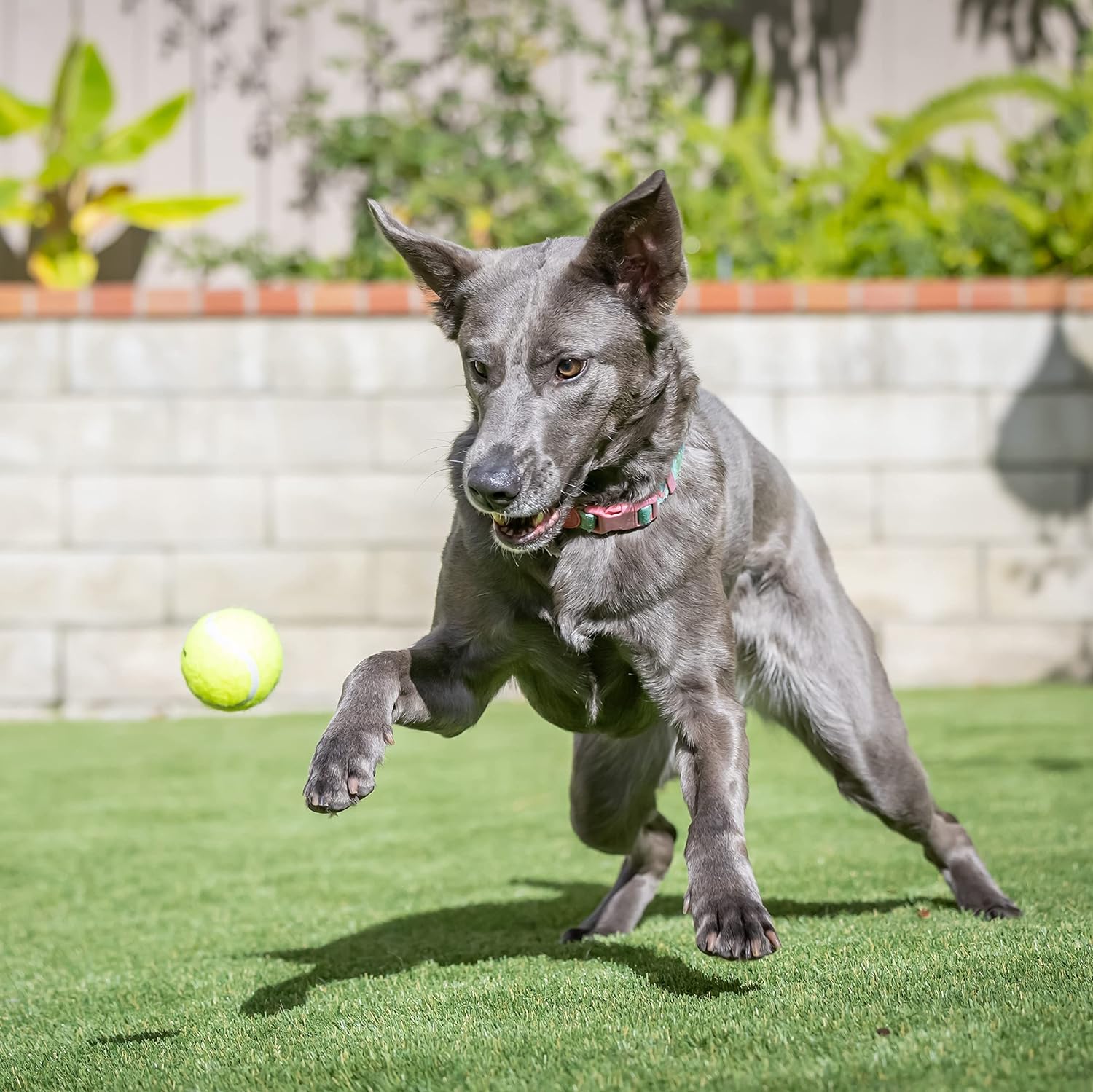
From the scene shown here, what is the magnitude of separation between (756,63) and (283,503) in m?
4.59

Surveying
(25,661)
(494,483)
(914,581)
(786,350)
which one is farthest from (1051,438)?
(494,483)

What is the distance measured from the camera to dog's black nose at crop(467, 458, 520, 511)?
2795 mm

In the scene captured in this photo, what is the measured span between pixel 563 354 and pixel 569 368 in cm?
3

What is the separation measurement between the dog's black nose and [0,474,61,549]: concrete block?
5.62 metres

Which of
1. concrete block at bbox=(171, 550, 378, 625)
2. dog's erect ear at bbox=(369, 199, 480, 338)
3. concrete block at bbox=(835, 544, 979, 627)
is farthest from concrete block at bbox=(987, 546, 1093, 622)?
dog's erect ear at bbox=(369, 199, 480, 338)

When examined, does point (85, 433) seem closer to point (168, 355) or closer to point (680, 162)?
point (168, 355)

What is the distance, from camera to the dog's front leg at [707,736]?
2.63 meters

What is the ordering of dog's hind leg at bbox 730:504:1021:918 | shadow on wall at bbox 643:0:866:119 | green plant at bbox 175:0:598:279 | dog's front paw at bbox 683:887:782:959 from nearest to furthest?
dog's front paw at bbox 683:887:782:959, dog's hind leg at bbox 730:504:1021:918, green plant at bbox 175:0:598:279, shadow on wall at bbox 643:0:866:119

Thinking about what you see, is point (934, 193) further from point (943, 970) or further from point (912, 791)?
point (943, 970)

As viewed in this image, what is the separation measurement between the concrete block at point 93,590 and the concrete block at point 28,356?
93 cm

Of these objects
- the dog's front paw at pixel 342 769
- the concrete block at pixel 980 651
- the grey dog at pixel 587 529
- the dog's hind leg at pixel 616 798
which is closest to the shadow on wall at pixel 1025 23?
the concrete block at pixel 980 651

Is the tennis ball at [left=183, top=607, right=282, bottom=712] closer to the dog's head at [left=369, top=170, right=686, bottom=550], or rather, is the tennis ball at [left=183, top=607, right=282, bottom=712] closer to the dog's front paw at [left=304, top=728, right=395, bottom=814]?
the dog's front paw at [left=304, top=728, right=395, bottom=814]

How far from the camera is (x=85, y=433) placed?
7.87m

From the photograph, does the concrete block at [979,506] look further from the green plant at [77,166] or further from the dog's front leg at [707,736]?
the dog's front leg at [707,736]
